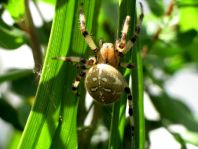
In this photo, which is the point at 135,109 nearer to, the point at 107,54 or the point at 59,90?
the point at 59,90

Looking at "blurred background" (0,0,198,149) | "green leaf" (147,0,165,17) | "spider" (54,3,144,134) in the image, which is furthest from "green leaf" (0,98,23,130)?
"green leaf" (147,0,165,17)

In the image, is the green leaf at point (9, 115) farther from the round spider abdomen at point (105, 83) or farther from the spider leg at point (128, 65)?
the spider leg at point (128, 65)

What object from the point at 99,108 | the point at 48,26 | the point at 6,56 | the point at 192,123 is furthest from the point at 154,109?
the point at 6,56

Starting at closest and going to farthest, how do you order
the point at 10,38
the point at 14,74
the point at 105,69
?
the point at 10,38, the point at 105,69, the point at 14,74

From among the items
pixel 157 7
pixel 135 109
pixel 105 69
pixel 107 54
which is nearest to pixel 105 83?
pixel 105 69

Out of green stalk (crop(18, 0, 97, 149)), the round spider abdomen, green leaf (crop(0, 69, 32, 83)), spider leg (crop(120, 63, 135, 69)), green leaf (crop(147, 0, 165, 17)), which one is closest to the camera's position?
green stalk (crop(18, 0, 97, 149))

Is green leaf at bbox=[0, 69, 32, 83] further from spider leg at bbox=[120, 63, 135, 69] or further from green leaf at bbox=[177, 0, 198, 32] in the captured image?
green leaf at bbox=[177, 0, 198, 32]

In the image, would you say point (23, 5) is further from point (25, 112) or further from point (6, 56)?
point (6, 56)
